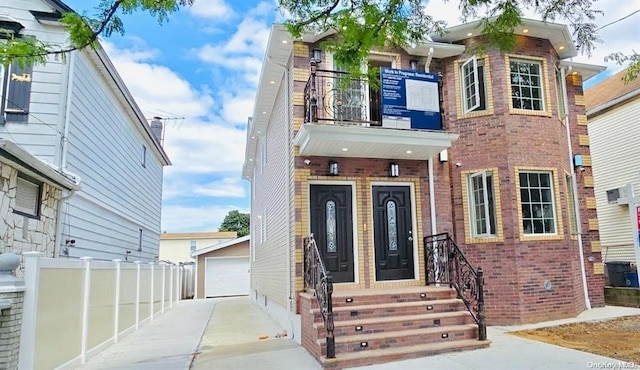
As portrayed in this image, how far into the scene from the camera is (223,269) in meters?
23.1

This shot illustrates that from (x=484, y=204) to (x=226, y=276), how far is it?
17.1 meters

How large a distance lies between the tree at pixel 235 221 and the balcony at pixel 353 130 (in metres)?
50.1

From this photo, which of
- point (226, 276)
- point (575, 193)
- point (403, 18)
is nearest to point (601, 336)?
point (575, 193)

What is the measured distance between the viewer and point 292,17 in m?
5.32

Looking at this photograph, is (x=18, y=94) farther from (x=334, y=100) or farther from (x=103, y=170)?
(x=334, y=100)

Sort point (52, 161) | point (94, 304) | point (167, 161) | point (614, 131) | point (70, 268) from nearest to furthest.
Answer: point (70, 268) < point (94, 304) < point (52, 161) < point (614, 131) < point (167, 161)

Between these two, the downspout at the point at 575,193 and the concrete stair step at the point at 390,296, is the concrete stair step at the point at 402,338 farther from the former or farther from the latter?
the downspout at the point at 575,193

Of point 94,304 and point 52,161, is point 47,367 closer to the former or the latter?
point 94,304

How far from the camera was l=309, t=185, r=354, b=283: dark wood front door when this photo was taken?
8312 mm

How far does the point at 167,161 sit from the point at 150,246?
4.33 metres

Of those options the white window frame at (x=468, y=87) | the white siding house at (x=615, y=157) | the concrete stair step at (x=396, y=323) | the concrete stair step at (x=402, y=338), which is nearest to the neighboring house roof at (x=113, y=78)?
the concrete stair step at (x=396, y=323)

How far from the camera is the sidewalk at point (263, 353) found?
5637 mm

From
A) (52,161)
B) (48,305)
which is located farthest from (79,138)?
(48,305)

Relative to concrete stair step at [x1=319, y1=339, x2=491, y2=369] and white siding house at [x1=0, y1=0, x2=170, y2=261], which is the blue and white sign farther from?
white siding house at [x1=0, y1=0, x2=170, y2=261]
